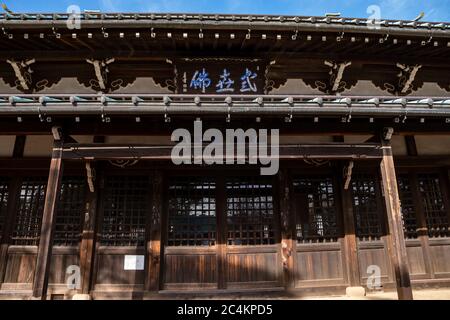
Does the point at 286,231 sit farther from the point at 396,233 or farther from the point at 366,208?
the point at 396,233

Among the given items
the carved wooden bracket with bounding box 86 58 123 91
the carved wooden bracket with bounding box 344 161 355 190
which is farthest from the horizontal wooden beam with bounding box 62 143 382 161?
the carved wooden bracket with bounding box 86 58 123 91

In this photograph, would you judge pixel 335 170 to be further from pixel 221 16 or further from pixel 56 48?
pixel 56 48

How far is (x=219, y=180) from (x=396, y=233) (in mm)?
4552

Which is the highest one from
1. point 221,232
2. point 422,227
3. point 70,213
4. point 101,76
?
point 101,76

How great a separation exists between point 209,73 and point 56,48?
4.18 m

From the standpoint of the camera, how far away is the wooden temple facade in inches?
328

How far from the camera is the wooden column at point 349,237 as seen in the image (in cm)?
853

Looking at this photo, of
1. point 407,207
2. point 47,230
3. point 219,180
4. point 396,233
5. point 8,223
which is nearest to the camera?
point 47,230

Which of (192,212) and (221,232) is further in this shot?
(192,212)

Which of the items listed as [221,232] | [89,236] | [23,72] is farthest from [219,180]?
[23,72]

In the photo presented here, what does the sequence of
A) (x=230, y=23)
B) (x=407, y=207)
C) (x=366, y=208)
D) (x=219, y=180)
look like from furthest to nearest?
1. (x=407, y=207)
2. (x=366, y=208)
3. (x=219, y=180)
4. (x=230, y=23)

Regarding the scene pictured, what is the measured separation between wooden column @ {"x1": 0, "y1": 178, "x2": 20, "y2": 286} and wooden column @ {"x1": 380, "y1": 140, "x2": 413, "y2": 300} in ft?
30.9

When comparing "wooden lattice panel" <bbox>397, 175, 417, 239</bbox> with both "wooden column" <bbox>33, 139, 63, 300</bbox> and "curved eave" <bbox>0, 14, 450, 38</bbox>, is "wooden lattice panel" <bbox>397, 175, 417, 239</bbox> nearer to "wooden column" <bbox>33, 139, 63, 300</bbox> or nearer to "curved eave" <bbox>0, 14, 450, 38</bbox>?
"curved eave" <bbox>0, 14, 450, 38</bbox>

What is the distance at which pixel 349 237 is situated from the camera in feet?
28.7
